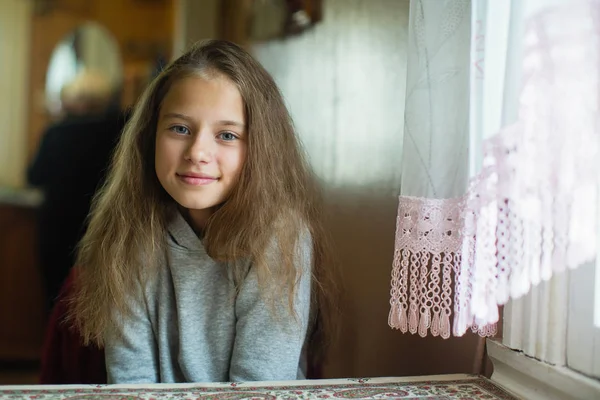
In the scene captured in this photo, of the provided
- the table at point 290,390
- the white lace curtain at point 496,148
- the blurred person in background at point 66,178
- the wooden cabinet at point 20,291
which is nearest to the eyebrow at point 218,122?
the white lace curtain at point 496,148

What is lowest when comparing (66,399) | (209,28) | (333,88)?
(66,399)

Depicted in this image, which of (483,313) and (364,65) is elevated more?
(364,65)

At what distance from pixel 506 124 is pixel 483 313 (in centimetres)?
24

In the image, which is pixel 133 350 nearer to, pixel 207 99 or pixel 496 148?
pixel 207 99

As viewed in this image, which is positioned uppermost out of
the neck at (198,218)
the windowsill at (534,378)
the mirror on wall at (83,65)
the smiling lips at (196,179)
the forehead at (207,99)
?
the mirror on wall at (83,65)

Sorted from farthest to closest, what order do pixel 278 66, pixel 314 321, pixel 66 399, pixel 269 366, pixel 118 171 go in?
pixel 278 66, pixel 314 321, pixel 118 171, pixel 269 366, pixel 66 399

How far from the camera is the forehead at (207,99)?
1.06 metres

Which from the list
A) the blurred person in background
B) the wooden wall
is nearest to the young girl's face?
the blurred person in background

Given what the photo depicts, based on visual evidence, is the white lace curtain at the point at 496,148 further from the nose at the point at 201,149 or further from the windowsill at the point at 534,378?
the nose at the point at 201,149

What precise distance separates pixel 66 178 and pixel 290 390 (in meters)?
1.80

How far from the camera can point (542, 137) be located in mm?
719

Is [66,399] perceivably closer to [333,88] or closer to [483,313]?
[483,313]

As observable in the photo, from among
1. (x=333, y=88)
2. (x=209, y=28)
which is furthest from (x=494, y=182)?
(x=209, y=28)

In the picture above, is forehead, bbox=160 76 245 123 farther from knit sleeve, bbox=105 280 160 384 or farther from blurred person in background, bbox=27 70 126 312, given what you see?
blurred person in background, bbox=27 70 126 312
